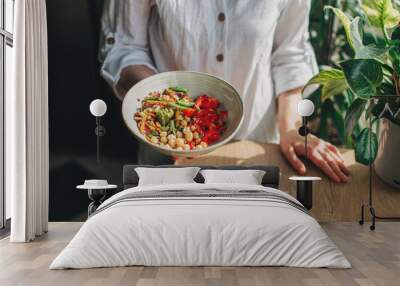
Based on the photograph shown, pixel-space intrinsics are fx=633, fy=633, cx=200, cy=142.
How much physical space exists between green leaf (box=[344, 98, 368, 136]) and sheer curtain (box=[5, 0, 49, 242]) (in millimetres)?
3248

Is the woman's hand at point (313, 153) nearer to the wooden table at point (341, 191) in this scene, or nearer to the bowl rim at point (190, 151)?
the wooden table at point (341, 191)

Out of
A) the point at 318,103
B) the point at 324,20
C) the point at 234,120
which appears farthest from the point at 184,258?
the point at 324,20

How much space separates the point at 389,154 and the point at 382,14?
60.5 inches

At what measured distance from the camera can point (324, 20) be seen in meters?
7.08

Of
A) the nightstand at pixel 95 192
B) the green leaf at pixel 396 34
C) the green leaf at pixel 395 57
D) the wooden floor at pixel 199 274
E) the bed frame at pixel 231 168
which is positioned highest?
the green leaf at pixel 396 34

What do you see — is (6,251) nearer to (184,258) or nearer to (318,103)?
(184,258)

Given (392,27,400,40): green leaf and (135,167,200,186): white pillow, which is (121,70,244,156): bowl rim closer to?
(135,167,200,186): white pillow

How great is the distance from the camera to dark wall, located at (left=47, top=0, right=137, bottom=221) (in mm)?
7191

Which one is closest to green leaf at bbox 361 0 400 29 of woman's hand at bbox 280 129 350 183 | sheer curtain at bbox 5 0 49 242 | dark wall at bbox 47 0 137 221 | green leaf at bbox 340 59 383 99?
green leaf at bbox 340 59 383 99

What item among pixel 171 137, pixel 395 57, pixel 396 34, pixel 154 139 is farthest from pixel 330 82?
pixel 154 139

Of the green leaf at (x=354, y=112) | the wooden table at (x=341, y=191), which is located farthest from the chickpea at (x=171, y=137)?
the green leaf at (x=354, y=112)

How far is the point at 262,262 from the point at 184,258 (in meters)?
0.54

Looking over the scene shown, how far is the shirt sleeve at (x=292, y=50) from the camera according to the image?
7059 millimetres

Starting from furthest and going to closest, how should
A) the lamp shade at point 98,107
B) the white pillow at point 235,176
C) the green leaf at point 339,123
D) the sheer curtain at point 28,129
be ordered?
the green leaf at point 339,123 → the lamp shade at point 98,107 → the white pillow at point 235,176 → the sheer curtain at point 28,129
